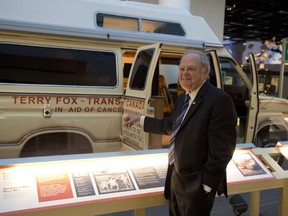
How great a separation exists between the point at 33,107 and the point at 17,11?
1192 millimetres

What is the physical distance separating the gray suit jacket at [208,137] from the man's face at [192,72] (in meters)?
0.06

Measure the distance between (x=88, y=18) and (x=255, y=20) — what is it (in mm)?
19999

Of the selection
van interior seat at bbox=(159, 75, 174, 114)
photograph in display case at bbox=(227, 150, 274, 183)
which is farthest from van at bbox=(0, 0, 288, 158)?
photograph in display case at bbox=(227, 150, 274, 183)

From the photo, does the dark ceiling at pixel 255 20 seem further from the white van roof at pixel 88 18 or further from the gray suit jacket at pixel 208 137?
the gray suit jacket at pixel 208 137

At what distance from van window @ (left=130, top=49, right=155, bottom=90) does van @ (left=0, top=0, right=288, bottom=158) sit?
1 centimetres

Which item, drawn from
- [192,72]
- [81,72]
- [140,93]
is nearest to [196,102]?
[192,72]

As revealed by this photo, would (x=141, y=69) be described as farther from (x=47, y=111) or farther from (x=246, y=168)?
(x=246, y=168)

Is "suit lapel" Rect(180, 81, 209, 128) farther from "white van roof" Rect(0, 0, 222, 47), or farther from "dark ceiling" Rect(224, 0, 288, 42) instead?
"dark ceiling" Rect(224, 0, 288, 42)

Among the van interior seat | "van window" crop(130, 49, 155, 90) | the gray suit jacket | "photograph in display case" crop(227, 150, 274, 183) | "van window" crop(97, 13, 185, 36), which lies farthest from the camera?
the van interior seat

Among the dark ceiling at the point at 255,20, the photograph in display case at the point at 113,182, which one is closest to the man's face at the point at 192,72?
the photograph in display case at the point at 113,182

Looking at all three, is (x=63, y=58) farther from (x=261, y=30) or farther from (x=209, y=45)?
(x=261, y=30)

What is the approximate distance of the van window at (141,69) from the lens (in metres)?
4.20

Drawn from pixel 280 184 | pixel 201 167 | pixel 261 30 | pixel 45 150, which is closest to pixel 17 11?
pixel 45 150

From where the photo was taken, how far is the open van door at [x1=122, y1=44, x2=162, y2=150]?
4039 millimetres
